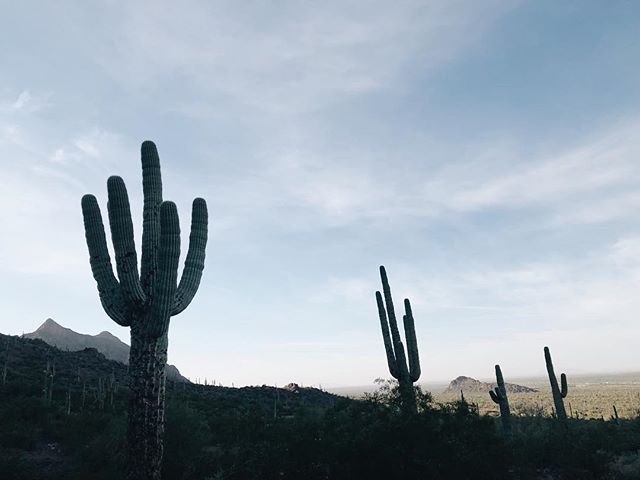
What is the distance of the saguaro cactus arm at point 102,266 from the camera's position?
34.8 feet

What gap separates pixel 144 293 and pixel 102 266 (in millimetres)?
1146

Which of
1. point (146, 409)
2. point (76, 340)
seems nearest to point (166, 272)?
point (146, 409)

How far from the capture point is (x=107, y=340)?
89562mm

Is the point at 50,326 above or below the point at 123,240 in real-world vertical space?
above

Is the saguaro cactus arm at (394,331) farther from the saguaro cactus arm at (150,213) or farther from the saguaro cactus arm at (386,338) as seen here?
the saguaro cactus arm at (150,213)

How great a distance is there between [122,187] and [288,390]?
42.0 meters

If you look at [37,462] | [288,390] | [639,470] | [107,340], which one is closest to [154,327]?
[37,462]

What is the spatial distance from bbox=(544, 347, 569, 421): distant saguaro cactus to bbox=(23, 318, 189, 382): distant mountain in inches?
2621

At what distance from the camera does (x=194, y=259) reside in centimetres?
1180

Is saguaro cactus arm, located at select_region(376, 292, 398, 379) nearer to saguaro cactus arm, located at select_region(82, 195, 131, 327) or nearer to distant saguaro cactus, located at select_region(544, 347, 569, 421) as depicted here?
distant saguaro cactus, located at select_region(544, 347, 569, 421)

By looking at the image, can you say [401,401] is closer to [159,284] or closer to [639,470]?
[159,284]

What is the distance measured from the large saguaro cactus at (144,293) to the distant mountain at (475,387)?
91.7 meters

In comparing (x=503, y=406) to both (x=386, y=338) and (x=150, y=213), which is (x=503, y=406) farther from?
(x=150, y=213)

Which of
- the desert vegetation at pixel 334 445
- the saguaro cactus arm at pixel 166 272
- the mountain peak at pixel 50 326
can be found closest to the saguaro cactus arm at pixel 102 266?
the saguaro cactus arm at pixel 166 272
